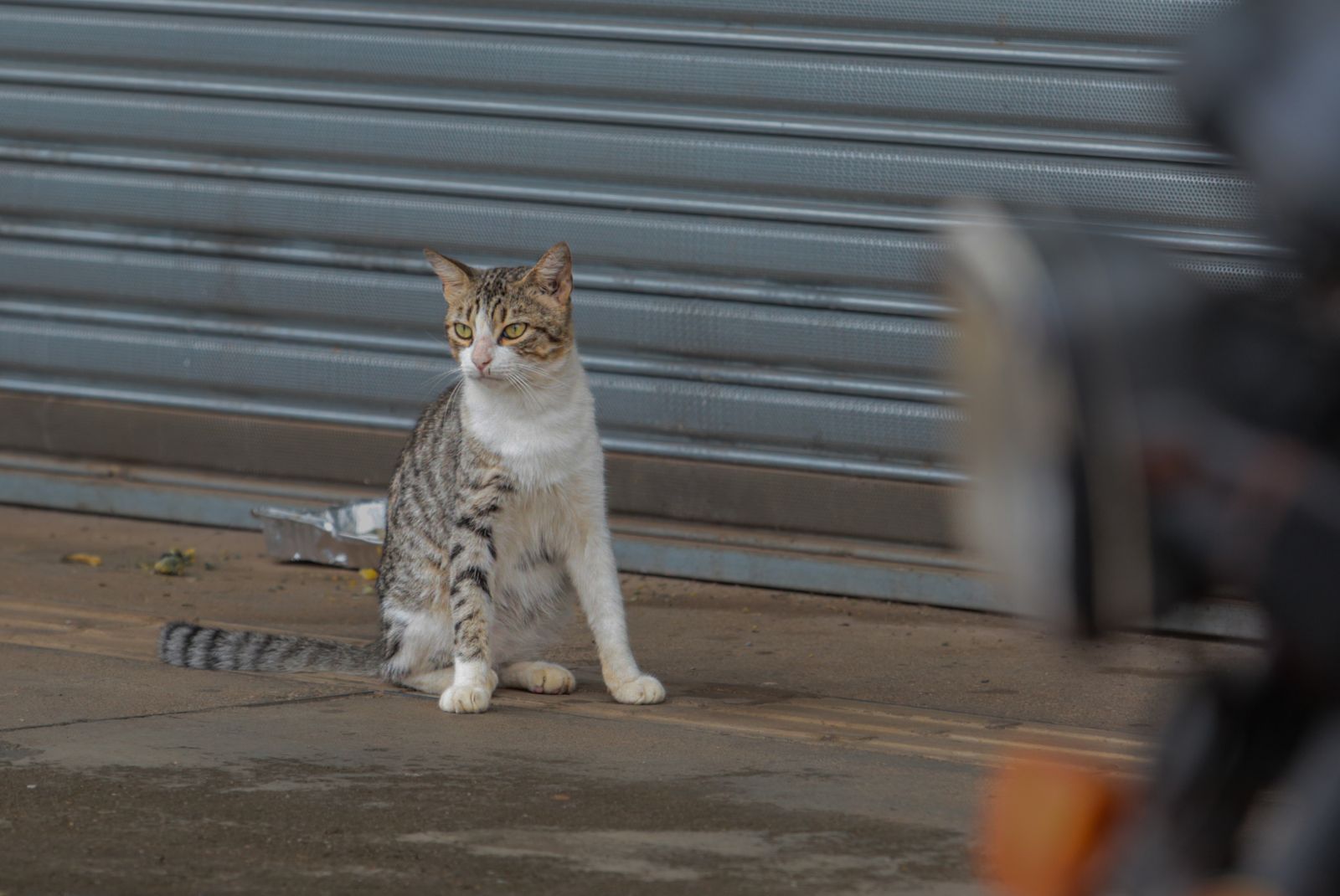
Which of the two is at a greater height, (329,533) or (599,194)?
(599,194)


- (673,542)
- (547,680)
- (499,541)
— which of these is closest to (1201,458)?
(499,541)

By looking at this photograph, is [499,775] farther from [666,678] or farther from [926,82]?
[926,82]

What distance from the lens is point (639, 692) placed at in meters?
5.42

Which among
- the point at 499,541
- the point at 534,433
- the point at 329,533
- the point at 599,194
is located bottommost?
the point at 329,533

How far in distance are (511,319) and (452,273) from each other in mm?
362

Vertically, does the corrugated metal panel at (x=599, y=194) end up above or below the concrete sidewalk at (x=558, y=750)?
above

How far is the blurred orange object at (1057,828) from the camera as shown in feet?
6.52

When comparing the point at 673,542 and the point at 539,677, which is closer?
the point at 539,677

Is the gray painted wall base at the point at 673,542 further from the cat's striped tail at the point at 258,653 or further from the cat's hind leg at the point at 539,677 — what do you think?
the cat's striped tail at the point at 258,653

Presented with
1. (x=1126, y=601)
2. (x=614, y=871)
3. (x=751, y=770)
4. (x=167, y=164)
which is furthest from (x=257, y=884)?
(x=167, y=164)

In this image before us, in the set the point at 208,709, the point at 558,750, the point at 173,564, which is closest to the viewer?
the point at 558,750

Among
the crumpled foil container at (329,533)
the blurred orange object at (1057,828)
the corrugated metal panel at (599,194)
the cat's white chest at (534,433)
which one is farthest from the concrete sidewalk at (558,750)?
the corrugated metal panel at (599,194)

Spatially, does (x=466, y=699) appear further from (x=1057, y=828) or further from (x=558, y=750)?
(x=1057, y=828)

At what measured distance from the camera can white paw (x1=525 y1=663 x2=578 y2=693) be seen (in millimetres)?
5594
